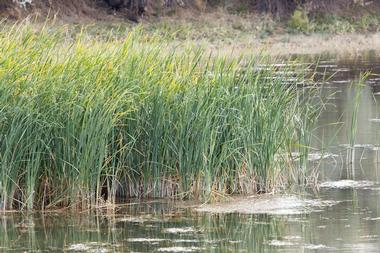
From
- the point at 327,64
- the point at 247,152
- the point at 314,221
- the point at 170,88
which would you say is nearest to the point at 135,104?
the point at 170,88

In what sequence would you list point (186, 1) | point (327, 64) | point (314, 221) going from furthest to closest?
1. point (186, 1)
2. point (327, 64)
3. point (314, 221)

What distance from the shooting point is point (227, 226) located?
10070mm

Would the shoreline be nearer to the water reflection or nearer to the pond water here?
the pond water

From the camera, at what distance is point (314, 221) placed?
33.0 feet

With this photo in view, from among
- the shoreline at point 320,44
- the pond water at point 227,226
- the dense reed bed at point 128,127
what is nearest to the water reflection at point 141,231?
the pond water at point 227,226

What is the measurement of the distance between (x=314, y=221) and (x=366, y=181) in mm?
2135

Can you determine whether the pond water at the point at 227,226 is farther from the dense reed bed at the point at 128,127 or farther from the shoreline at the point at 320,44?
the shoreline at the point at 320,44

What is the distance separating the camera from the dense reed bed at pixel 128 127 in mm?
10633

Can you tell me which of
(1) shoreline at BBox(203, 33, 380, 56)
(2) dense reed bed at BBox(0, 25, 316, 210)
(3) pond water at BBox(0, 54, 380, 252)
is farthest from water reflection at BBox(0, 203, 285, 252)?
(1) shoreline at BBox(203, 33, 380, 56)

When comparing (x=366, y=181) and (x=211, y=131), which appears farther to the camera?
(x=366, y=181)

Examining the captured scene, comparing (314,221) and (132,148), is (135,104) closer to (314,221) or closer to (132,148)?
(132,148)

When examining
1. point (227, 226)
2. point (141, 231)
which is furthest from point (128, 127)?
point (227, 226)

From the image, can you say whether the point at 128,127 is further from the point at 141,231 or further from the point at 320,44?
the point at 320,44

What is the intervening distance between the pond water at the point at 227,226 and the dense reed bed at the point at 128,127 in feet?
1.02
